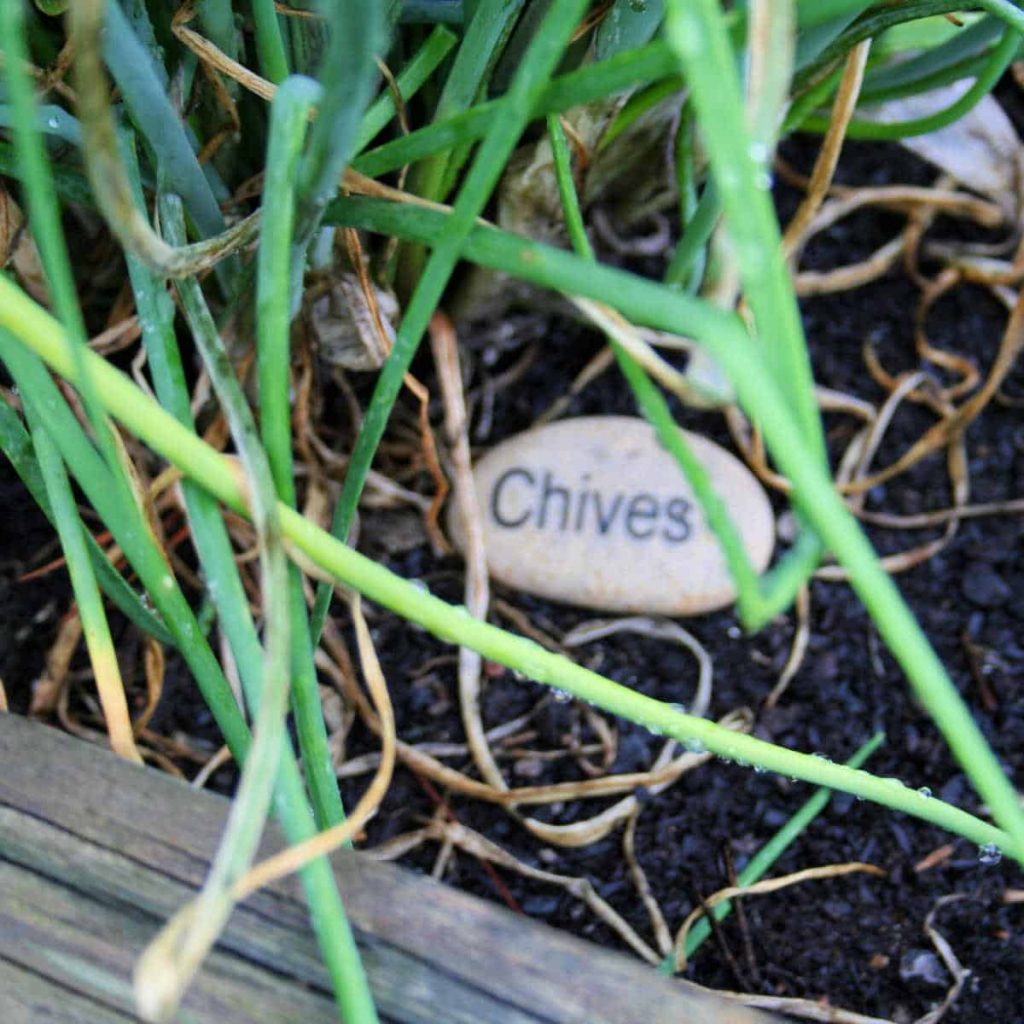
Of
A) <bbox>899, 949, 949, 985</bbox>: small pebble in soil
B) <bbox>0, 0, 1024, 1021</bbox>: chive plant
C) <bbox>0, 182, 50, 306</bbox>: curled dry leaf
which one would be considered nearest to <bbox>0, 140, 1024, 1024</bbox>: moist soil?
<bbox>899, 949, 949, 985</bbox>: small pebble in soil

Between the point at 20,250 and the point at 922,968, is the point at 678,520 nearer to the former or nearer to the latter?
the point at 922,968

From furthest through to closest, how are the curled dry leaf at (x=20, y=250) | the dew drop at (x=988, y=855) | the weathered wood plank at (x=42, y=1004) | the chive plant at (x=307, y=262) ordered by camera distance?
the dew drop at (x=988, y=855)
the curled dry leaf at (x=20, y=250)
the weathered wood plank at (x=42, y=1004)
the chive plant at (x=307, y=262)

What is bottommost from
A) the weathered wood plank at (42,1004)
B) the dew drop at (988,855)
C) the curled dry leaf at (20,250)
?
the dew drop at (988,855)

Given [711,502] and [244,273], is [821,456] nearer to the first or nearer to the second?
→ [711,502]

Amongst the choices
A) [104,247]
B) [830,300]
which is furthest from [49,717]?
[830,300]

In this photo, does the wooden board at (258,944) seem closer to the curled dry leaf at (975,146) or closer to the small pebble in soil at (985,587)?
the small pebble in soil at (985,587)

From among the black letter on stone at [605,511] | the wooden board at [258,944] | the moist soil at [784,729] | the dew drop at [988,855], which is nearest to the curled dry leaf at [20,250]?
the moist soil at [784,729]

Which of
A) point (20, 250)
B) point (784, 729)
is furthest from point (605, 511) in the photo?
point (20, 250)
